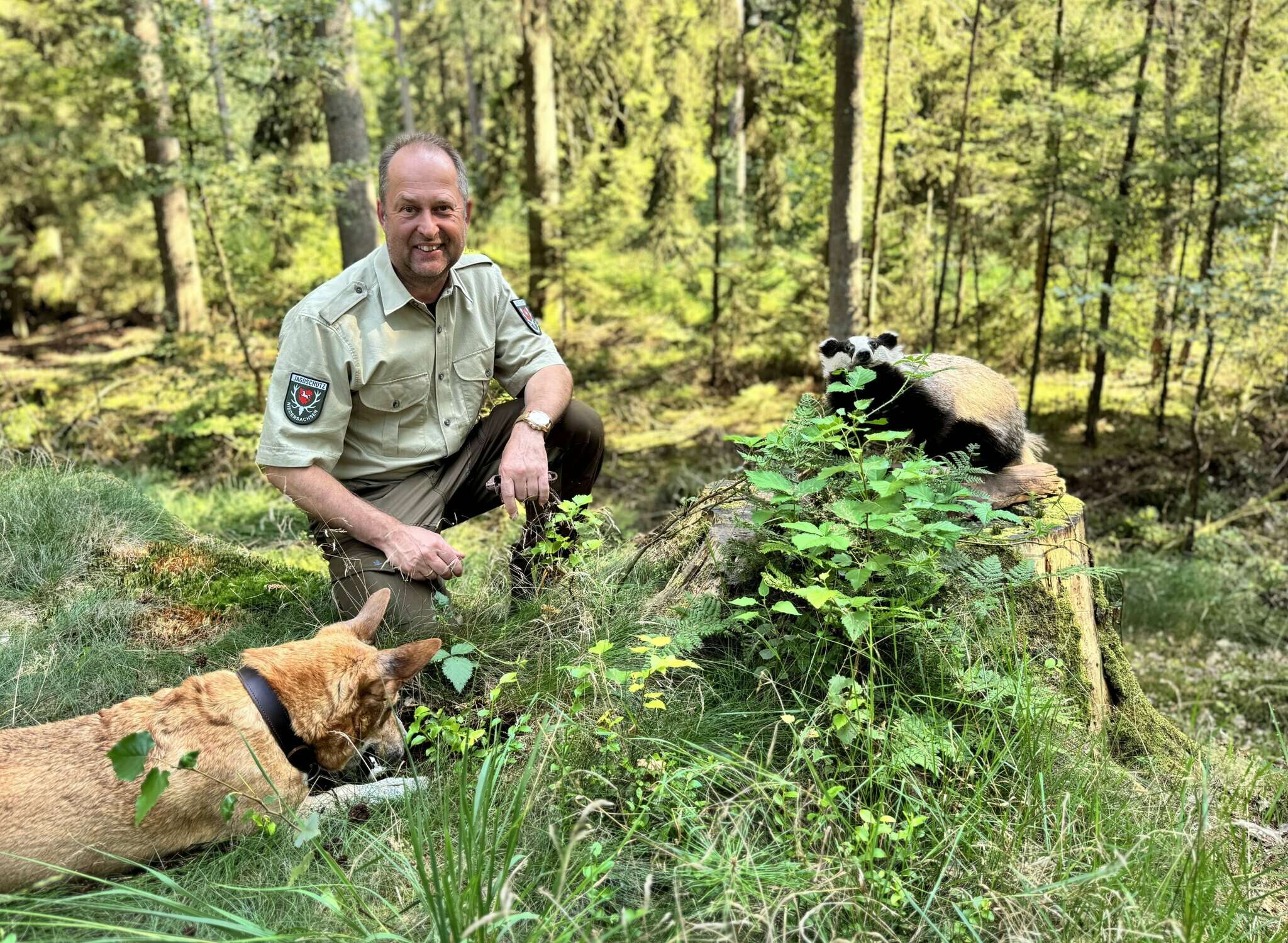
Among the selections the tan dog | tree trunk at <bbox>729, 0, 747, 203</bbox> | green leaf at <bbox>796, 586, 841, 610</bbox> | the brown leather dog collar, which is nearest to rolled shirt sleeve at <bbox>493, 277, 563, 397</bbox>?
the tan dog

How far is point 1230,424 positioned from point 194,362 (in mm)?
11470

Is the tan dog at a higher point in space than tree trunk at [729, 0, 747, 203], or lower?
lower

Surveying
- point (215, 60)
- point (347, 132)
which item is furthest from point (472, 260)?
point (347, 132)

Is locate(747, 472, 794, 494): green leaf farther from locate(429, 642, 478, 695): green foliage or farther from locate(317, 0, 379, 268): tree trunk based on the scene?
locate(317, 0, 379, 268): tree trunk

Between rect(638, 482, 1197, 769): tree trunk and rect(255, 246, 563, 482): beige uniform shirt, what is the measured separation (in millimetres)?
1007

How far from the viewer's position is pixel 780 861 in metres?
1.85

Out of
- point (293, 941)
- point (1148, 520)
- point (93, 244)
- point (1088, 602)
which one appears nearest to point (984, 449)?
point (1088, 602)

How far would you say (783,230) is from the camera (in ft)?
41.9

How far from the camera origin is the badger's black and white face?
3.24 meters

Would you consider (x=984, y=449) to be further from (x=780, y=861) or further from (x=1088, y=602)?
(x=780, y=861)

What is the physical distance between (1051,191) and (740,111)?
866 centimetres

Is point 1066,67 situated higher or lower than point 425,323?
Result: higher

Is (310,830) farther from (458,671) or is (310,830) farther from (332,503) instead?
(332,503)

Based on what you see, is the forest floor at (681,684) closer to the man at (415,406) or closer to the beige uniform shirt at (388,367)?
the man at (415,406)
